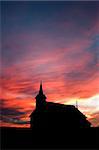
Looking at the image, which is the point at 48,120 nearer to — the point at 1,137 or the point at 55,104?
the point at 55,104

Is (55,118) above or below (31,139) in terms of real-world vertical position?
above

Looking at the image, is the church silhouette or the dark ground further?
the church silhouette

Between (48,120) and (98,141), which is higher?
(48,120)

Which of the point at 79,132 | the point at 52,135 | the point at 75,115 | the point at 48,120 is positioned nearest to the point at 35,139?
the point at 79,132

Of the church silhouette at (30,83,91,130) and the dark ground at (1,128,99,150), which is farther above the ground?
the church silhouette at (30,83,91,130)

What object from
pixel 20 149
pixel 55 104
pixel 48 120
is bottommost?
pixel 20 149

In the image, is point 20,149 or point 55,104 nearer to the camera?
point 20,149

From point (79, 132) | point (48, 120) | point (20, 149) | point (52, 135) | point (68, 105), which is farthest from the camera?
point (68, 105)

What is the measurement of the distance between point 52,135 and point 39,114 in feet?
53.5

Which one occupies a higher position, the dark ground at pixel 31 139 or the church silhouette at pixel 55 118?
the church silhouette at pixel 55 118

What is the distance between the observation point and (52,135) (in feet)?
127

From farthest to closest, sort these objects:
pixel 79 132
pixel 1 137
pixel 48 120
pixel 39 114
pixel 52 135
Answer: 1. pixel 39 114
2. pixel 48 120
3. pixel 52 135
4. pixel 79 132
5. pixel 1 137

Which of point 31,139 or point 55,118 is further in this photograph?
point 55,118

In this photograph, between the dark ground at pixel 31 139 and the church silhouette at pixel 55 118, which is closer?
the dark ground at pixel 31 139
